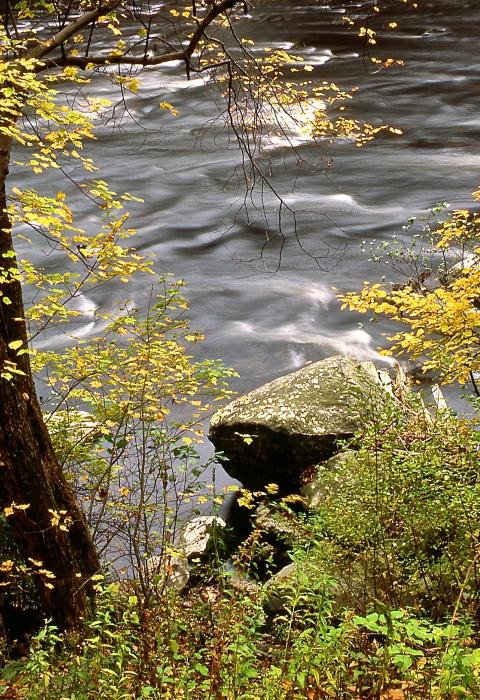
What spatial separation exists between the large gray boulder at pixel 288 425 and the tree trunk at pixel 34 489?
2120 millimetres

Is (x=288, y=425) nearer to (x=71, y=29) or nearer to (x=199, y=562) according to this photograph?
(x=199, y=562)

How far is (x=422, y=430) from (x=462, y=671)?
245 centimetres

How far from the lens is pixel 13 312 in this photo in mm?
4512

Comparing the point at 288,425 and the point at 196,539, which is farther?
the point at 288,425

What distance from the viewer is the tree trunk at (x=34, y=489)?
173 inches

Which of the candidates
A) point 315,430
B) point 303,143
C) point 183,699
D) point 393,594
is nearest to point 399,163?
point 303,143

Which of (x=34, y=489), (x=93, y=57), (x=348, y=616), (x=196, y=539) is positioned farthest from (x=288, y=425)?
(x=348, y=616)

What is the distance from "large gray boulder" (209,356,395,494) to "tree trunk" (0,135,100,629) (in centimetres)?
212

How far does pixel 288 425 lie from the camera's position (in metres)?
6.61

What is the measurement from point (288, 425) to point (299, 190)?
7.98 metres

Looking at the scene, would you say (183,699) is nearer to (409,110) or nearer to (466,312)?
(466,312)

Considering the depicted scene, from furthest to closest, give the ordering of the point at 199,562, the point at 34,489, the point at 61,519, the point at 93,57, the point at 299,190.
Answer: the point at 299,190, the point at 61,519, the point at 34,489, the point at 199,562, the point at 93,57

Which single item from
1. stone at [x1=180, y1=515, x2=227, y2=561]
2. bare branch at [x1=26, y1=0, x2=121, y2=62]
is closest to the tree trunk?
bare branch at [x1=26, y1=0, x2=121, y2=62]

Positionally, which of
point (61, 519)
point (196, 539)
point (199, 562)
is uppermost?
point (61, 519)
